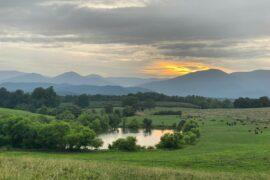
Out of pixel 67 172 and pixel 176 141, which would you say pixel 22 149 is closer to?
pixel 176 141

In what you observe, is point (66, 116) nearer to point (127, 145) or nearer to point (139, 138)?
point (139, 138)

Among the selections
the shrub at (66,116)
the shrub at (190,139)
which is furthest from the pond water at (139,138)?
the shrub at (66,116)

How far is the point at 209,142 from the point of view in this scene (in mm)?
95250

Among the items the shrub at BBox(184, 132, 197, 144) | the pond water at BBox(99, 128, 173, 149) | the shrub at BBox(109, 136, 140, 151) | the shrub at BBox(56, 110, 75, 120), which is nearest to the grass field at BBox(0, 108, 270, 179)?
the shrub at BBox(184, 132, 197, 144)

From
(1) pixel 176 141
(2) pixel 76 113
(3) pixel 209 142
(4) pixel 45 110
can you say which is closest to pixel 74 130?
(1) pixel 176 141

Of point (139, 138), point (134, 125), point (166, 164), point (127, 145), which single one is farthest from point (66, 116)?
point (166, 164)

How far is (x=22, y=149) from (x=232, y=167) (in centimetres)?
5453

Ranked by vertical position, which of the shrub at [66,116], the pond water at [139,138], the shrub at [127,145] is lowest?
the pond water at [139,138]

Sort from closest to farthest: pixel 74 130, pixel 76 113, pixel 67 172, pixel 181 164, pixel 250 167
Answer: pixel 67 172 → pixel 250 167 → pixel 181 164 → pixel 74 130 → pixel 76 113

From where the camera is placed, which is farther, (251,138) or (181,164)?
(251,138)

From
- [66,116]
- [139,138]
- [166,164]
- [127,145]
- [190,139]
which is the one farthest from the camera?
[66,116]

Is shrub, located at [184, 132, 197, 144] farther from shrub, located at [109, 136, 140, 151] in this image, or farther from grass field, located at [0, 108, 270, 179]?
shrub, located at [109, 136, 140, 151]

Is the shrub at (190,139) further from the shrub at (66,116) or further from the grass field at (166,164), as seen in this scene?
the shrub at (66,116)

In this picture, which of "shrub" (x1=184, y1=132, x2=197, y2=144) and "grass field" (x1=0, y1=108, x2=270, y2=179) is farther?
"shrub" (x1=184, y1=132, x2=197, y2=144)
